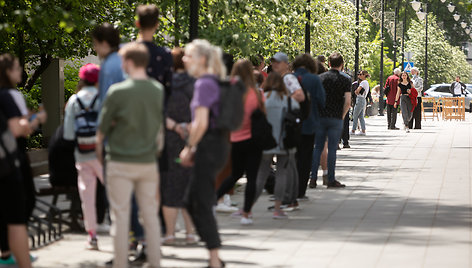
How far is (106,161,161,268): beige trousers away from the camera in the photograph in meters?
7.02

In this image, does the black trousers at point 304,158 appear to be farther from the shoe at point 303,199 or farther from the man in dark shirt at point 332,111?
the man in dark shirt at point 332,111

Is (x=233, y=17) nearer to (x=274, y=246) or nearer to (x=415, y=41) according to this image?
(x=274, y=246)

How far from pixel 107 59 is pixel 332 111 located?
5911 millimetres

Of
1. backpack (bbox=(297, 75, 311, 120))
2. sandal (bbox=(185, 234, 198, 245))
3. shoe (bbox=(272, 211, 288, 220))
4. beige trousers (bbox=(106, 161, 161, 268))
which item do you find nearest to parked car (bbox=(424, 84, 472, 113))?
backpack (bbox=(297, 75, 311, 120))

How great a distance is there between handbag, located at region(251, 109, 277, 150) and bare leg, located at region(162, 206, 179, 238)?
140 centimetres

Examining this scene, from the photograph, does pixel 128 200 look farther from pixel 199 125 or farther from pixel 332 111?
pixel 332 111

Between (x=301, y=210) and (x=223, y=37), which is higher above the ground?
(x=223, y=37)

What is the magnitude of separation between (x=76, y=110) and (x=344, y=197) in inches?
201

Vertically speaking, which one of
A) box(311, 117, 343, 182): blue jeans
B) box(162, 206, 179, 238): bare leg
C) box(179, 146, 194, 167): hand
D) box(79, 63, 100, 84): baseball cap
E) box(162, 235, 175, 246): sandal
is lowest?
box(162, 235, 175, 246): sandal

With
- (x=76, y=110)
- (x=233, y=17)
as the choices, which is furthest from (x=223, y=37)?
(x=76, y=110)

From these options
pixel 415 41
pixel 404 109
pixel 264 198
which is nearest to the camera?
pixel 264 198

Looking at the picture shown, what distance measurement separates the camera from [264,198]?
42.4 ft

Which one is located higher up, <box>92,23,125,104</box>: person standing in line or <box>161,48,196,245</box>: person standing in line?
<box>92,23,125,104</box>: person standing in line

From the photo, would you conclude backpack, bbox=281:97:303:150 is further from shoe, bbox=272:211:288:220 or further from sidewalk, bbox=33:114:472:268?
sidewalk, bbox=33:114:472:268
